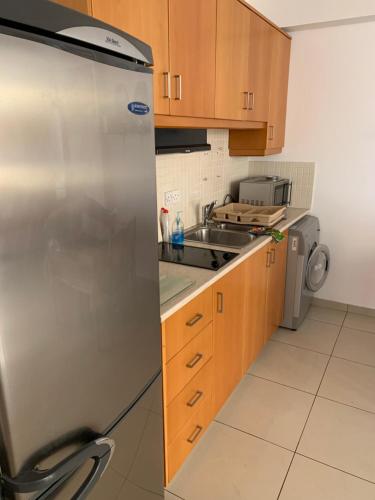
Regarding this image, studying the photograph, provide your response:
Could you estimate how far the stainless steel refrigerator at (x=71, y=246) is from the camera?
2.19 feet

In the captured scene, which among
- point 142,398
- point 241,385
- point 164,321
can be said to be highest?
point 164,321

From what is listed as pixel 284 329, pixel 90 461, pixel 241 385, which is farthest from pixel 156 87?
pixel 284 329

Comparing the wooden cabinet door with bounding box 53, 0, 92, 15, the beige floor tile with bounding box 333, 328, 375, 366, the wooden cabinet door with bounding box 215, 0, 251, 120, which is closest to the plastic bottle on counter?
the wooden cabinet door with bounding box 215, 0, 251, 120

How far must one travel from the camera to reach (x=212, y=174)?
2.76 meters

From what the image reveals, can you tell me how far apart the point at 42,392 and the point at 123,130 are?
63 centimetres

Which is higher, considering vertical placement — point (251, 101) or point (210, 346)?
point (251, 101)

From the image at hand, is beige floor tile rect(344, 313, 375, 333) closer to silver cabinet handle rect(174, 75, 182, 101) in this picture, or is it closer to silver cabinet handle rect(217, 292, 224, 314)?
silver cabinet handle rect(217, 292, 224, 314)

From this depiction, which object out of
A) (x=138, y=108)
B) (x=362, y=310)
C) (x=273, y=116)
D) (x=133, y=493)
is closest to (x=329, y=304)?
(x=362, y=310)

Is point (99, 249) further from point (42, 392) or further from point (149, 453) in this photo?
point (149, 453)

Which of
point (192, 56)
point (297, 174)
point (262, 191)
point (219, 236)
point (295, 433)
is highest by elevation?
point (192, 56)

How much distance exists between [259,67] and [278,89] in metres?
0.46

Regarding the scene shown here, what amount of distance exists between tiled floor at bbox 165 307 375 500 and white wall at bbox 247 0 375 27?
7.88 ft

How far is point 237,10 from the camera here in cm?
204

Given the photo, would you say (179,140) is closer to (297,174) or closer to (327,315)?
(297,174)
